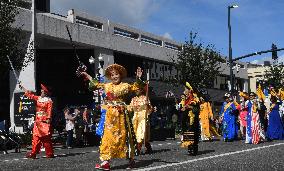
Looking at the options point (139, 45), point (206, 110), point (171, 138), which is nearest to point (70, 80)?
point (139, 45)

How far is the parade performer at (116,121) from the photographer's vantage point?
28.5 feet

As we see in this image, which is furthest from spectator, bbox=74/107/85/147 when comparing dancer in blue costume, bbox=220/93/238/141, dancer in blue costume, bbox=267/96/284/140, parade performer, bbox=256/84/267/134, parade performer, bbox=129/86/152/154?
dancer in blue costume, bbox=267/96/284/140

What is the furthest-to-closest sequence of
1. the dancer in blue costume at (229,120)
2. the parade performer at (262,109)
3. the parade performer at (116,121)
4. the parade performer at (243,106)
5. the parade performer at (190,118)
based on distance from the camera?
the dancer in blue costume at (229,120) < the parade performer at (243,106) < the parade performer at (262,109) < the parade performer at (190,118) < the parade performer at (116,121)

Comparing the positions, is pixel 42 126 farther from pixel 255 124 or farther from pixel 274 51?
pixel 274 51

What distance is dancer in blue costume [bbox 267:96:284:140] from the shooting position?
59.9 feet

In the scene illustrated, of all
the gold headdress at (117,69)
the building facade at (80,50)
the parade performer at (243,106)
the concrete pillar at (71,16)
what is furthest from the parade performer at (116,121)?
the concrete pillar at (71,16)

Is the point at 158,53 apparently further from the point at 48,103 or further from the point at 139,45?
the point at 48,103

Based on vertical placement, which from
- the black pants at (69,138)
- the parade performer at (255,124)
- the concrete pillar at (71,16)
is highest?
the concrete pillar at (71,16)

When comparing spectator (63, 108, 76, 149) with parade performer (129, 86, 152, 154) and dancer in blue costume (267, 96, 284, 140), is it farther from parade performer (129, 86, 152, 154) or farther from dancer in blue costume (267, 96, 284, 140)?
dancer in blue costume (267, 96, 284, 140)

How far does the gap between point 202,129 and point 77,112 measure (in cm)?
447

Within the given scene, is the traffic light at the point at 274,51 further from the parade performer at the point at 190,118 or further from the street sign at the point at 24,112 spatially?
the parade performer at the point at 190,118

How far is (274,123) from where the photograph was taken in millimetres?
18422

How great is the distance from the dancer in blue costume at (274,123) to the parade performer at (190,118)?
6871mm

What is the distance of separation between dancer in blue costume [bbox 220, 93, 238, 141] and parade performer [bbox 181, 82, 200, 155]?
18.6 ft
